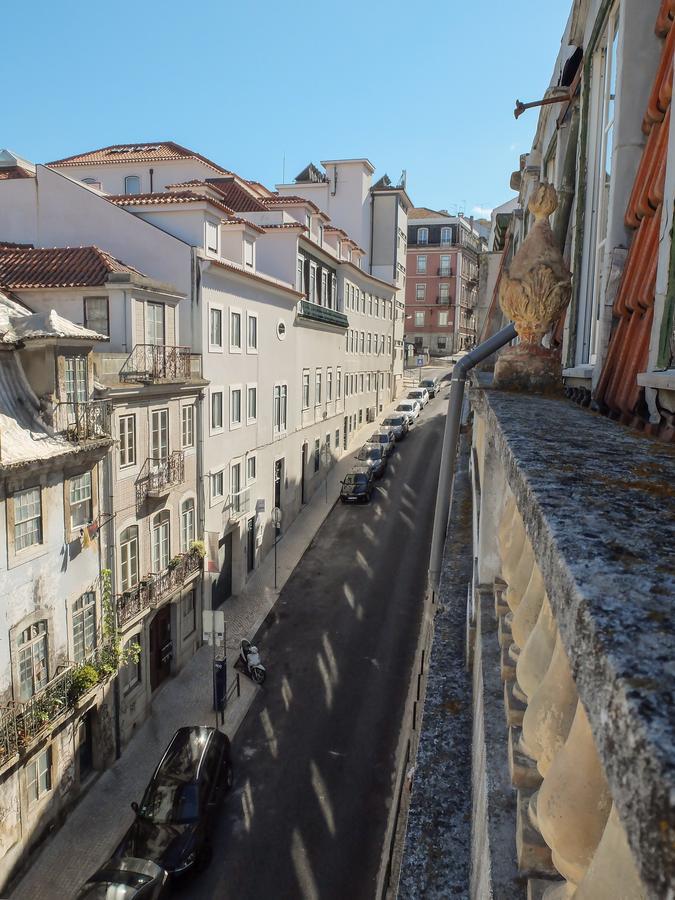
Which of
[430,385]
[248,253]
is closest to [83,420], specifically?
[248,253]

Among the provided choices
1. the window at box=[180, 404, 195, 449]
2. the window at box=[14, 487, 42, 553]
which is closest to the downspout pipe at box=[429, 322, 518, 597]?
the window at box=[14, 487, 42, 553]

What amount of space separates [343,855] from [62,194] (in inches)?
782

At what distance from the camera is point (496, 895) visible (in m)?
1.97

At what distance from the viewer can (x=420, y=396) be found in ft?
201

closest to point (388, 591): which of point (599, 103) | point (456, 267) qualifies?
point (599, 103)

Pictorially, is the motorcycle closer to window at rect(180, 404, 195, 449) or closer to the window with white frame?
the window with white frame

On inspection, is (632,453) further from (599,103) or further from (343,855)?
(343,855)

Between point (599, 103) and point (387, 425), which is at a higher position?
point (599, 103)

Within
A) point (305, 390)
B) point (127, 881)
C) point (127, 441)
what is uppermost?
point (305, 390)

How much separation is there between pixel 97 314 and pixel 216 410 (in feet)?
19.9

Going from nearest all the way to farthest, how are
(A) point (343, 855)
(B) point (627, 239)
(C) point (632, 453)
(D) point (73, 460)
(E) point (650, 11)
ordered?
1. (C) point (632, 453)
2. (E) point (650, 11)
3. (B) point (627, 239)
4. (A) point (343, 855)
5. (D) point (73, 460)

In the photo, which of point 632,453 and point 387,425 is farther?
point 387,425

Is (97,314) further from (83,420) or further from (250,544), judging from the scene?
(250,544)

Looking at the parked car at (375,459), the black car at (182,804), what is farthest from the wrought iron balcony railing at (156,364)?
the parked car at (375,459)
